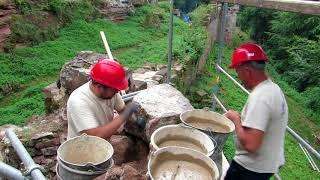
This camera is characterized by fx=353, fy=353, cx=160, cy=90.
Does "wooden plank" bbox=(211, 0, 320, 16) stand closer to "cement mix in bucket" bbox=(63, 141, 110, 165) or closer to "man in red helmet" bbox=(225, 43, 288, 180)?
"man in red helmet" bbox=(225, 43, 288, 180)

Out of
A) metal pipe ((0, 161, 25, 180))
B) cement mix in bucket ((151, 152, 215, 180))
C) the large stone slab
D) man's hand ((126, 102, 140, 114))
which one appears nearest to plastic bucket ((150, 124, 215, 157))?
cement mix in bucket ((151, 152, 215, 180))

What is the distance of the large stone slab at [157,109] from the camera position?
373 cm

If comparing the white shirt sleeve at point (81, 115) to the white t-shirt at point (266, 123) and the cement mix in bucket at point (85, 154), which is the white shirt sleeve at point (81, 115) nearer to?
the cement mix in bucket at point (85, 154)

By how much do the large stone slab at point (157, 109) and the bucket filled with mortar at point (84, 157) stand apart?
85 centimetres

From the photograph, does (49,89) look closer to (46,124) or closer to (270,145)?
(46,124)

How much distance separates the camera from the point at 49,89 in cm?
738

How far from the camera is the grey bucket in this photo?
3.23m

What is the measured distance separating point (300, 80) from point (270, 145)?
642 inches

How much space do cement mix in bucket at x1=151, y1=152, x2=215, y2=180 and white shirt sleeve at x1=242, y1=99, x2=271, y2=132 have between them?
1.58 feet

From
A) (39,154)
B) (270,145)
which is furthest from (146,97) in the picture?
(39,154)

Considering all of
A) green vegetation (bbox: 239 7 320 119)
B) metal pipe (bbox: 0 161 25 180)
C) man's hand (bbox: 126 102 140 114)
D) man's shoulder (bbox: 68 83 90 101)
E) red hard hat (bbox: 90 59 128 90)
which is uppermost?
red hard hat (bbox: 90 59 128 90)

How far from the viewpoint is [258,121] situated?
2.55 metres

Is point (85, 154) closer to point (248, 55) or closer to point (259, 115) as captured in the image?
point (259, 115)

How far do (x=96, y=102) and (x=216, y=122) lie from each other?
1.21m
